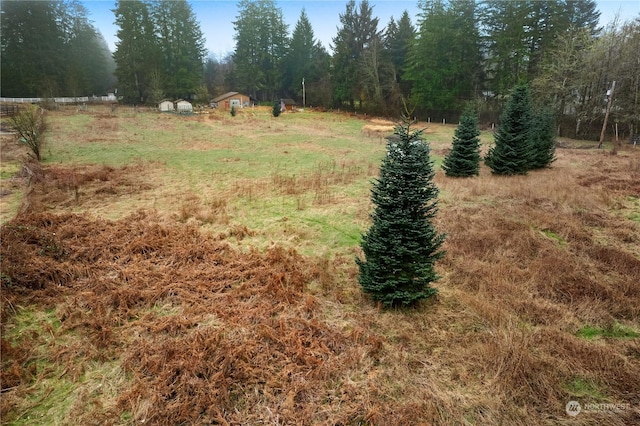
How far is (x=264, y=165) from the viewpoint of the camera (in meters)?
16.5

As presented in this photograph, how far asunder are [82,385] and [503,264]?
284 inches

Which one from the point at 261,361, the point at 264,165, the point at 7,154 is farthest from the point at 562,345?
the point at 7,154

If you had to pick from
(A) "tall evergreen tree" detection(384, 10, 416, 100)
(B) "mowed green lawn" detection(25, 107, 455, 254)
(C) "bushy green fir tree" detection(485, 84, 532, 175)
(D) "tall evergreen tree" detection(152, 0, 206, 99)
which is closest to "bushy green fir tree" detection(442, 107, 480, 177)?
(C) "bushy green fir tree" detection(485, 84, 532, 175)

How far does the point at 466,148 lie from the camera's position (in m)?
14.1

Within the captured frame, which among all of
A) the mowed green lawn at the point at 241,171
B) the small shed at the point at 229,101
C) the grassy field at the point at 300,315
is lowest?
the grassy field at the point at 300,315

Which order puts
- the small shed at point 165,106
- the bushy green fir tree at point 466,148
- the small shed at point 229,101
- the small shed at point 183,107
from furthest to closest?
the small shed at point 229,101 < the small shed at point 165,106 < the small shed at point 183,107 < the bushy green fir tree at point 466,148

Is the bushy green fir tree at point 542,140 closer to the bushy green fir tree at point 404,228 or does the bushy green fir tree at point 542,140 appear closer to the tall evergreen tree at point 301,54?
the bushy green fir tree at point 404,228

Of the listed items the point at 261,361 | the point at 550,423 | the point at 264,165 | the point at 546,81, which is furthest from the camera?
the point at 546,81

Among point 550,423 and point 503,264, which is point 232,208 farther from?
point 550,423

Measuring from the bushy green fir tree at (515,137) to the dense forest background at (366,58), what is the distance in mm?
16186

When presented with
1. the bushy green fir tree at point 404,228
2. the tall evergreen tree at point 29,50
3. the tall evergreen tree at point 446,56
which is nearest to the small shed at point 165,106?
the tall evergreen tree at point 29,50

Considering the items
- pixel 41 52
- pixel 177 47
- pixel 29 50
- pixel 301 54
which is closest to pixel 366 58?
pixel 301 54

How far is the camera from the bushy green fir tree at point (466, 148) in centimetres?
1402

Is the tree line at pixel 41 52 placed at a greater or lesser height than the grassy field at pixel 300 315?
greater
